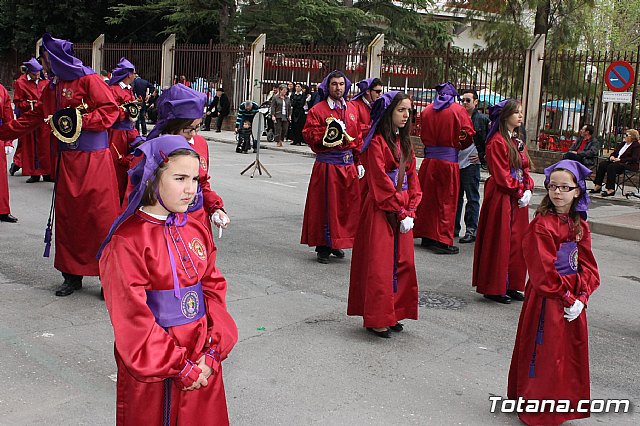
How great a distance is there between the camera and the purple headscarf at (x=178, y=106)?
230 inches

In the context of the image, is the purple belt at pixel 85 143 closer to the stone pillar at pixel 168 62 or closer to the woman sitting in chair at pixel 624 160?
the woman sitting in chair at pixel 624 160

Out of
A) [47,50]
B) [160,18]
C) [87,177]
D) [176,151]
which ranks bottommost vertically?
[87,177]

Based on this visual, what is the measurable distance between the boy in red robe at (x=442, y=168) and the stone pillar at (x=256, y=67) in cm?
1814

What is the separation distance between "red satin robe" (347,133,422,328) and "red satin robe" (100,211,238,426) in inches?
116

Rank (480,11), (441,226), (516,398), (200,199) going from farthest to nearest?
1. (480,11)
2. (441,226)
3. (200,199)
4. (516,398)

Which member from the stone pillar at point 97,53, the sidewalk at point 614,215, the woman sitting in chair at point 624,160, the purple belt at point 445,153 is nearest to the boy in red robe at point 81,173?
the purple belt at point 445,153

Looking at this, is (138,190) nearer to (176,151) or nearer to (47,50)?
(176,151)

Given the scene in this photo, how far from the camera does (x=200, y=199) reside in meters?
6.16

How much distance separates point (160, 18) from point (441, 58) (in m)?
20.4

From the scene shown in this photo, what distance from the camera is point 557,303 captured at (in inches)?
196

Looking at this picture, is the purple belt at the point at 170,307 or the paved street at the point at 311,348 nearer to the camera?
the purple belt at the point at 170,307

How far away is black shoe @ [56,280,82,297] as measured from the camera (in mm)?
7472

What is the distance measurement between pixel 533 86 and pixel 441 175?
10.5 meters

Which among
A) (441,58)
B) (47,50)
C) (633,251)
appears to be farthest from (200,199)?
(441,58)
